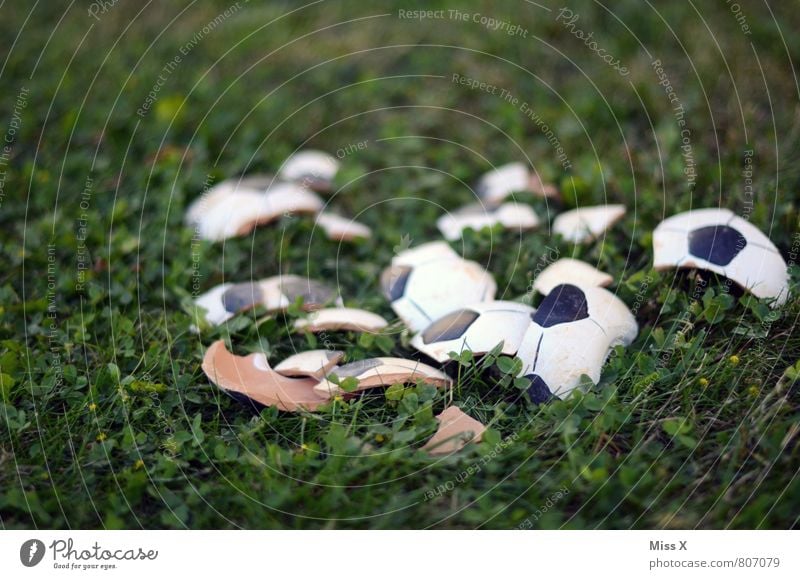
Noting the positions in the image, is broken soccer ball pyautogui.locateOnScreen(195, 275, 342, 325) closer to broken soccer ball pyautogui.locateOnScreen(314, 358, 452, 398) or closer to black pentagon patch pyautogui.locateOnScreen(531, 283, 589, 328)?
broken soccer ball pyautogui.locateOnScreen(314, 358, 452, 398)

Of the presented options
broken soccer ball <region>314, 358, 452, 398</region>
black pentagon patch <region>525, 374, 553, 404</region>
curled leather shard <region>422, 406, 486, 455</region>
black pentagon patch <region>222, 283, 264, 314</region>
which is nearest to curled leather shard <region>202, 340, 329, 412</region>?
broken soccer ball <region>314, 358, 452, 398</region>

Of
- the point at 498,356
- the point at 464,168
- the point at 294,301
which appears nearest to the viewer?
the point at 498,356

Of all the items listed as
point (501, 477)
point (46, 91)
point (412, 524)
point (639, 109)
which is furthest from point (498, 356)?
point (46, 91)

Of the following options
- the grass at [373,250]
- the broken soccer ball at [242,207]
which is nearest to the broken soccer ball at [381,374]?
the grass at [373,250]

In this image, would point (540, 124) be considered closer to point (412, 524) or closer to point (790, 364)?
point (790, 364)

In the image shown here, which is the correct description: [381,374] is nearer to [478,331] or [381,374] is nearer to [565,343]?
[478,331]

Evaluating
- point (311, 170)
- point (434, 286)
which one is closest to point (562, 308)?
point (434, 286)
